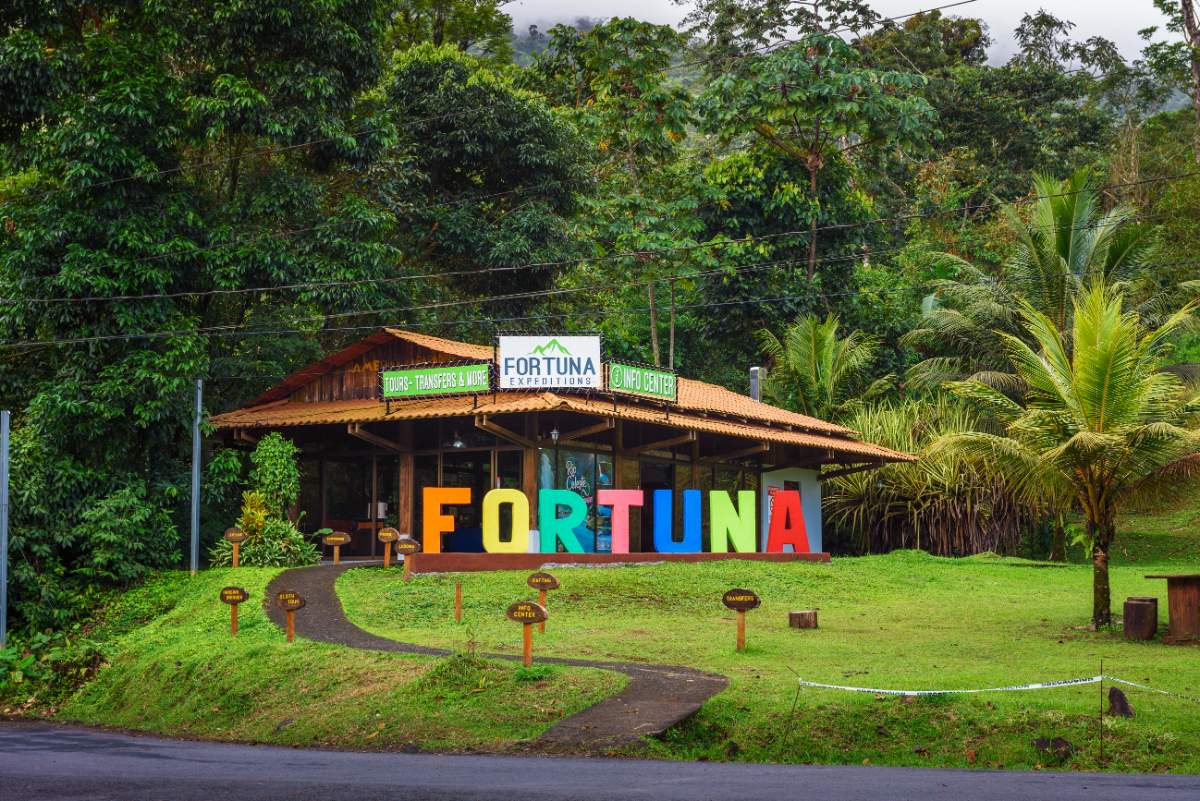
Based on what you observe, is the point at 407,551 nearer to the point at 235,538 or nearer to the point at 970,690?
the point at 235,538

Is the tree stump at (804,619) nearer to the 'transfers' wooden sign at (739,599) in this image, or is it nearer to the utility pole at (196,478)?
the 'transfers' wooden sign at (739,599)

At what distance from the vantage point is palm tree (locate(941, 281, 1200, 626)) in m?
18.6

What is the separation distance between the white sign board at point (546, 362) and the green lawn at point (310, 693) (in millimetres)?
7427

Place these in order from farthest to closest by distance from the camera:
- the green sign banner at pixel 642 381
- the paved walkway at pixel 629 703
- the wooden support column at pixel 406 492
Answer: the wooden support column at pixel 406 492
the green sign banner at pixel 642 381
the paved walkway at pixel 629 703

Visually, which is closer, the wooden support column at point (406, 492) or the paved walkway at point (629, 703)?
the paved walkway at point (629, 703)

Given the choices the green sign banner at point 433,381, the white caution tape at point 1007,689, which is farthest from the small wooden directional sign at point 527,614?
the green sign banner at point 433,381

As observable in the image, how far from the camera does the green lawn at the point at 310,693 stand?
13.8 m

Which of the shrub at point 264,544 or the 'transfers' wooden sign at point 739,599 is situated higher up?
the shrub at point 264,544

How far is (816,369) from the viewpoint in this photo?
1554 inches

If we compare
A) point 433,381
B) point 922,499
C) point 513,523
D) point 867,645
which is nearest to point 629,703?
point 867,645

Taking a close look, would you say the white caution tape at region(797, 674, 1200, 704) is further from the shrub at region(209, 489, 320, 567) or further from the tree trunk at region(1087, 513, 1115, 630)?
the shrub at region(209, 489, 320, 567)

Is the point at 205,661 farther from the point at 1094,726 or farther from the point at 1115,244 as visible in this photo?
the point at 1115,244

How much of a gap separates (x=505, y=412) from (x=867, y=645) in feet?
33.0

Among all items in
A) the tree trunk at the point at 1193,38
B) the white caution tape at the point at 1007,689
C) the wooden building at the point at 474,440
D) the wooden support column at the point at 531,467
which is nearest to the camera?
the white caution tape at the point at 1007,689
